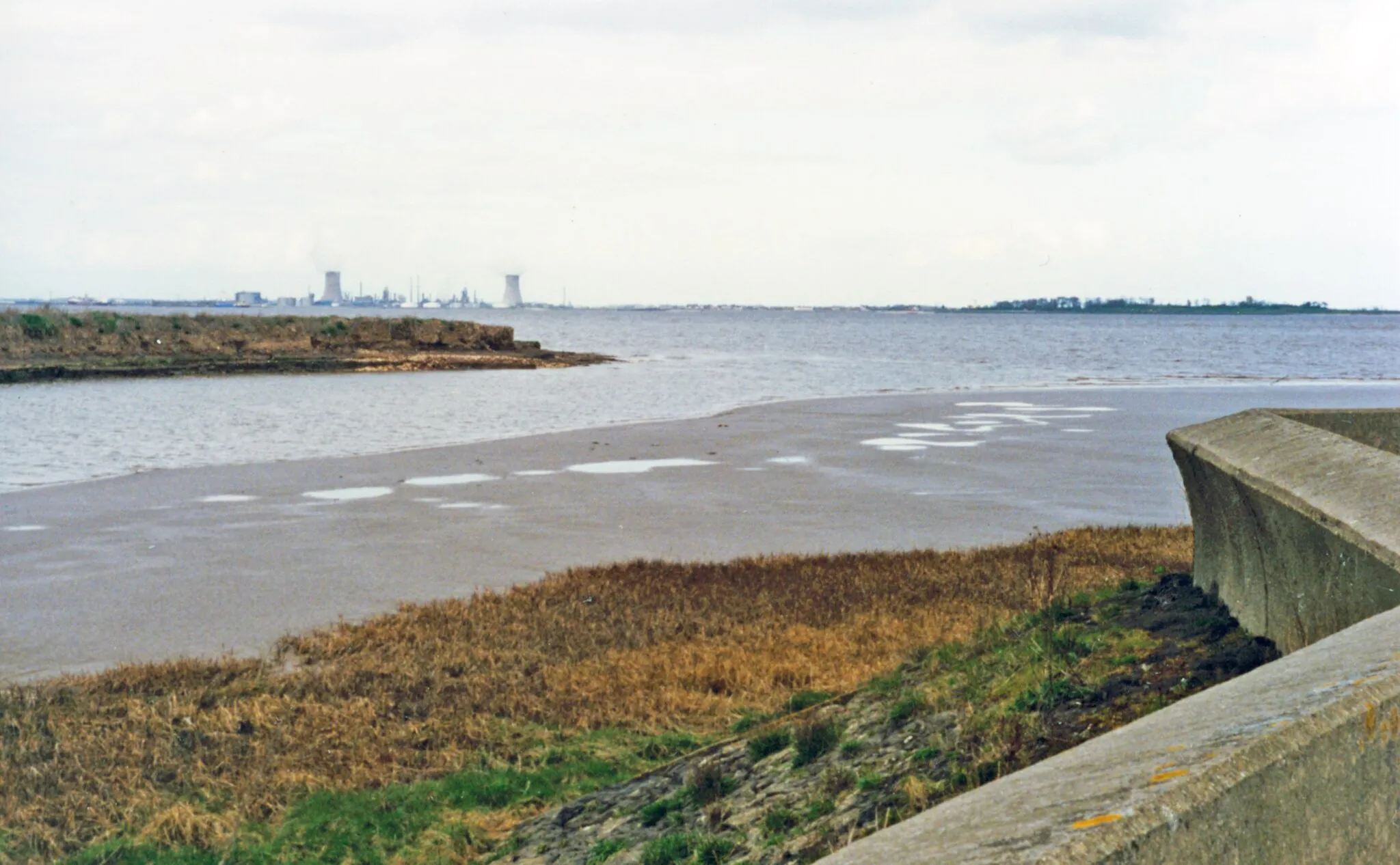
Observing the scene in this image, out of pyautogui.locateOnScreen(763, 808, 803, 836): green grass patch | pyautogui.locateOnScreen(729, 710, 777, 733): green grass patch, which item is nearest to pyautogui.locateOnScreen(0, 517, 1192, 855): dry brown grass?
pyautogui.locateOnScreen(729, 710, 777, 733): green grass patch

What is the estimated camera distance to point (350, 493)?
2100 centimetres

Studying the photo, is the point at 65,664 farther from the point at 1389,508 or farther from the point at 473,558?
the point at 1389,508

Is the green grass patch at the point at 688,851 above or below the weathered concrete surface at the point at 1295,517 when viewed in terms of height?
below

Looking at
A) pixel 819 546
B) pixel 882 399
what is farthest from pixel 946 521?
pixel 882 399

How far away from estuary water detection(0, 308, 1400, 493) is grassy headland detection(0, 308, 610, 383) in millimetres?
3636

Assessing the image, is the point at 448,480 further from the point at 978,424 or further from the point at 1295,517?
the point at 1295,517

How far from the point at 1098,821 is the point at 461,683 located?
750 centimetres

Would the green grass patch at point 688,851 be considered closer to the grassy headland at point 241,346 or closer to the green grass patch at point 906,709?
the green grass patch at point 906,709

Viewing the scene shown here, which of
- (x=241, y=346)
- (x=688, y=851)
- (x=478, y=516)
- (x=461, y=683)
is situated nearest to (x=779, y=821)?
(x=688, y=851)

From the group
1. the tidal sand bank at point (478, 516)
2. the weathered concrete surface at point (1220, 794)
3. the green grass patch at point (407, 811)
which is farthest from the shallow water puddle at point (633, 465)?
the weathered concrete surface at point (1220, 794)

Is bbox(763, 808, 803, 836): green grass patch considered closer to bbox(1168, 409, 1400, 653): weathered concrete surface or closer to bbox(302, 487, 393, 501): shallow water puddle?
bbox(1168, 409, 1400, 653): weathered concrete surface

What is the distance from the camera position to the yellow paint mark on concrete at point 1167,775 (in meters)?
2.55

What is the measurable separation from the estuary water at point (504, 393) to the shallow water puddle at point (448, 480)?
5411 millimetres

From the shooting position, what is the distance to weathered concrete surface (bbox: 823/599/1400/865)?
8.03 feet
